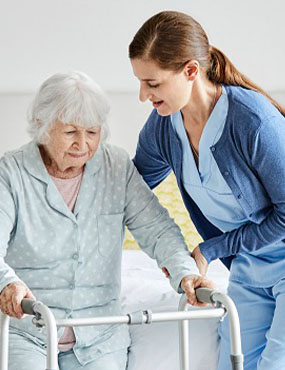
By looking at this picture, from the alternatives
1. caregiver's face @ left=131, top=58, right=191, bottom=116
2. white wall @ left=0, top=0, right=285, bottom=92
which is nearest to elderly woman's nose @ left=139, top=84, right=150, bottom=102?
caregiver's face @ left=131, top=58, right=191, bottom=116

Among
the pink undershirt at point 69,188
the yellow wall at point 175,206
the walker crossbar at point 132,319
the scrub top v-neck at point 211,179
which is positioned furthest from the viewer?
the yellow wall at point 175,206

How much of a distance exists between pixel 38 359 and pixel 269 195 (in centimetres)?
71

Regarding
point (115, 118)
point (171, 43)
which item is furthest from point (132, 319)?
point (115, 118)

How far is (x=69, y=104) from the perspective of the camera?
70.6 inches

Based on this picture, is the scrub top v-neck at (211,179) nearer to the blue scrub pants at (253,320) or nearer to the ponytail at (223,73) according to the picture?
the ponytail at (223,73)

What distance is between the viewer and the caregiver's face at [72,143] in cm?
182

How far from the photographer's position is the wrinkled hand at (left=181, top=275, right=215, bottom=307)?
163 cm

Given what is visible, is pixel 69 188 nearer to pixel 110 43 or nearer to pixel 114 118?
pixel 114 118

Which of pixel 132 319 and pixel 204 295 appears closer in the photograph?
pixel 132 319

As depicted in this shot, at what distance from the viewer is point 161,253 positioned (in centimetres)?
184

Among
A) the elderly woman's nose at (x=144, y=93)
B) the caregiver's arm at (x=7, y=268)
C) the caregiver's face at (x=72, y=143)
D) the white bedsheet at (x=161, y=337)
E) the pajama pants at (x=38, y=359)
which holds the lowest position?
the white bedsheet at (x=161, y=337)

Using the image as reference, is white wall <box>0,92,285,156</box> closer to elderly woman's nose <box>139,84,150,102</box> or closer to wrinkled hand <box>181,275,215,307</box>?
elderly woman's nose <box>139,84,150,102</box>

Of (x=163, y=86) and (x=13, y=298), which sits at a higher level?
(x=163, y=86)

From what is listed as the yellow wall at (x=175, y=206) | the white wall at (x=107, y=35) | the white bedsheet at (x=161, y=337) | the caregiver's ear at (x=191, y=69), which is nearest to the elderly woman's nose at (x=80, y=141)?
the caregiver's ear at (x=191, y=69)
